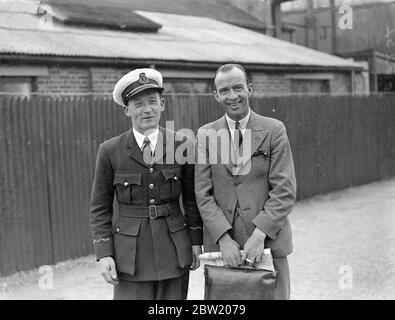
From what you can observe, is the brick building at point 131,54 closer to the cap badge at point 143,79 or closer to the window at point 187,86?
the window at point 187,86

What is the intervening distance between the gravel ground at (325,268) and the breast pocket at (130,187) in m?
2.67

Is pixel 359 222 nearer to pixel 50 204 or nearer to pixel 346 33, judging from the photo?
pixel 50 204

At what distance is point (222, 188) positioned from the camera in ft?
11.3

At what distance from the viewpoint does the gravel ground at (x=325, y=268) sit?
6059mm

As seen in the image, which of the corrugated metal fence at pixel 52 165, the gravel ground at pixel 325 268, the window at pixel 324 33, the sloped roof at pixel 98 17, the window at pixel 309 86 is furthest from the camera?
the window at pixel 324 33

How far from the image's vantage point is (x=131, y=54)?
10.5 m

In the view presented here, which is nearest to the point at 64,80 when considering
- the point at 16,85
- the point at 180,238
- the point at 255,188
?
the point at 16,85

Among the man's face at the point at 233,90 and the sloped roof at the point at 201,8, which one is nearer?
the man's face at the point at 233,90

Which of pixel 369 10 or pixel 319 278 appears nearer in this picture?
pixel 319 278

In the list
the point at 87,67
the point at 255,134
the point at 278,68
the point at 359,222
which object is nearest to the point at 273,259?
the point at 255,134

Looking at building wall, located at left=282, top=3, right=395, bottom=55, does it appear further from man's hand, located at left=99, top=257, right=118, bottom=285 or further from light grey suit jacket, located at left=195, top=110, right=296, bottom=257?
man's hand, located at left=99, top=257, right=118, bottom=285

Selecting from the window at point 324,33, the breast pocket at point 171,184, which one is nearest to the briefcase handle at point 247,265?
the breast pocket at point 171,184
